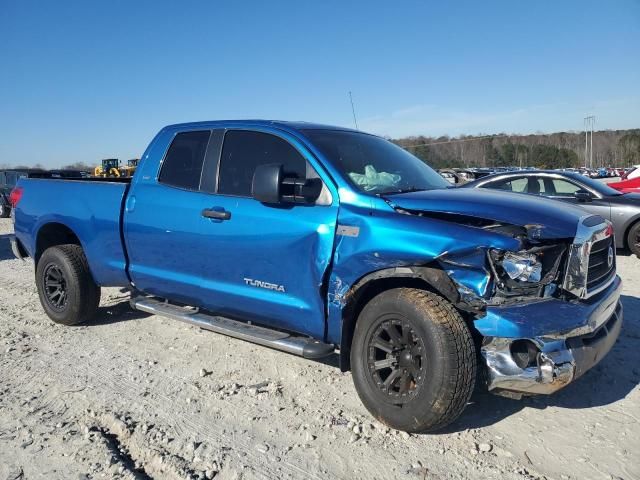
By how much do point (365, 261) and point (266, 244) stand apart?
82cm

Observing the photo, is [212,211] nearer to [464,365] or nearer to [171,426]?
[171,426]

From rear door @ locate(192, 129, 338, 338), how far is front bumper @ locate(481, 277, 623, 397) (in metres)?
1.17

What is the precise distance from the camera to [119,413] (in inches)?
139

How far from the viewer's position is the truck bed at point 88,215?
487 centimetres

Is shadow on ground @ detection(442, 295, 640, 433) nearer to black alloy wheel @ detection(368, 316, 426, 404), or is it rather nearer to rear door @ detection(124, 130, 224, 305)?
black alloy wheel @ detection(368, 316, 426, 404)

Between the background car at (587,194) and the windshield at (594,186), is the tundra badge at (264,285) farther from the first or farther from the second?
the windshield at (594,186)

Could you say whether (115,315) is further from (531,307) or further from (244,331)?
(531,307)

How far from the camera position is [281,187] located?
3588 millimetres

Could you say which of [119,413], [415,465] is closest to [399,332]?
[415,465]

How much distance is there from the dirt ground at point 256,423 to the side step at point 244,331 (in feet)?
1.26

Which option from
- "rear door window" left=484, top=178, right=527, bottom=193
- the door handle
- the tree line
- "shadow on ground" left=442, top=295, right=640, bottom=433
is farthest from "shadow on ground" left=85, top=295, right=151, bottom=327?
the tree line

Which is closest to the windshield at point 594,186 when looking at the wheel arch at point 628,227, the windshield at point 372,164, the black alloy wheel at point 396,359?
the wheel arch at point 628,227

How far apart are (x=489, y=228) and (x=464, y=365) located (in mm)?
830

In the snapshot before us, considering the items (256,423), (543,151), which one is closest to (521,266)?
(256,423)
